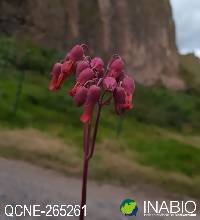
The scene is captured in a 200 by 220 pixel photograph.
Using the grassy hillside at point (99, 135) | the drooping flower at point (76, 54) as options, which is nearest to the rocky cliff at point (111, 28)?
the grassy hillside at point (99, 135)

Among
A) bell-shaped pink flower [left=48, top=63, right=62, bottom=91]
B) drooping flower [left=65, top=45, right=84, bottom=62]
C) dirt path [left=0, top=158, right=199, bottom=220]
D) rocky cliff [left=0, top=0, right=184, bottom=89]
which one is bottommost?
bell-shaped pink flower [left=48, top=63, right=62, bottom=91]

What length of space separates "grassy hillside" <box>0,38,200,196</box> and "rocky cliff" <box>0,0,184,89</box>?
10651 mm

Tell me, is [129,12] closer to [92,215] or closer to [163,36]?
[163,36]

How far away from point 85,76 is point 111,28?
2078 inches

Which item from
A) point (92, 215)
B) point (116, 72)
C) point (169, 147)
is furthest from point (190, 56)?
point (116, 72)

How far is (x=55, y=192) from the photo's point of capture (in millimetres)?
13805

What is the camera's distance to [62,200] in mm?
12766

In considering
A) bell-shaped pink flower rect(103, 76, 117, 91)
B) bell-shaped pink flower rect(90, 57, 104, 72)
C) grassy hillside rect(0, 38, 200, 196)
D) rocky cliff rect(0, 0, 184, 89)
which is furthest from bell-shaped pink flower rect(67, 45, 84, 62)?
rocky cliff rect(0, 0, 184, 89)

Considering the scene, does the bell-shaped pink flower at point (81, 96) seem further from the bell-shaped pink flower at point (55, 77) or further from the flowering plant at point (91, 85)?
the bell-shaped pink flower at point (55, 77)

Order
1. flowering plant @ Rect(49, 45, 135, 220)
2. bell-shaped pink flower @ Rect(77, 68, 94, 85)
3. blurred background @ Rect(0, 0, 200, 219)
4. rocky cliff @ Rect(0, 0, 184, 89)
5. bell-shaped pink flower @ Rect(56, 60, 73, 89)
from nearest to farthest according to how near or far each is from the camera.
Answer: flowering plant @ Rect(49, 45, 135, 220) → bell-shaped pink flower @ Rect(77, 68, 94, 85) → bell-shaped pink flower @ Rect(56, 60, 73, 89) → blurred background @ Rect(0, 0, 200, 219) → rocky cliff @ Rect(0, 0, 184, 89)

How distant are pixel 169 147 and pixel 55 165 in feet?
30.1

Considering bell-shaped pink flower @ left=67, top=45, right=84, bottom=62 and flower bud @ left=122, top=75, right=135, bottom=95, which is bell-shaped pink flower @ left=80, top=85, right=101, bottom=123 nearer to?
flower bud @ left=122, top=75, right=135, bottom=95

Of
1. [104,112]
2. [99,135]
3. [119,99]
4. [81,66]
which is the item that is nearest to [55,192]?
[81,66]

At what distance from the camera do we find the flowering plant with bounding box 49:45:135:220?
2904 millimetres
